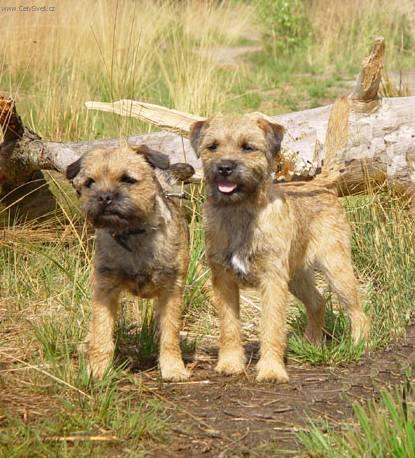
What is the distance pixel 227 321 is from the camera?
572 centimetres

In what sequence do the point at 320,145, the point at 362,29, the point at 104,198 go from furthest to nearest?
the point at 362,29 < the point at 320,145 < the point at 104,198

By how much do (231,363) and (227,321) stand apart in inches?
9.9

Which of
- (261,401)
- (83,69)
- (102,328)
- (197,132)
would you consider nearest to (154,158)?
(197,132)

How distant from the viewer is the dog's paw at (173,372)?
5520 mm

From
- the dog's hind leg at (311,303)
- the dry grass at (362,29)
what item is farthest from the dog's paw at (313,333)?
the dry grass at (362,29)

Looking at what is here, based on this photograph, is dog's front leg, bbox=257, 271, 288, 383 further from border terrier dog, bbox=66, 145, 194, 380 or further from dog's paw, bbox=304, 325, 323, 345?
dog's paw, bbox=304, 325, 323, 345

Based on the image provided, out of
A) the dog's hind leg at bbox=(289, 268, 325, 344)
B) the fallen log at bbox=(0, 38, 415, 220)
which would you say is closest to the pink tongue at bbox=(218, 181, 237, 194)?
the dog's hind leg at bbox=(289, 268, 325, 344)

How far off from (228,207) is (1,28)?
5.51m

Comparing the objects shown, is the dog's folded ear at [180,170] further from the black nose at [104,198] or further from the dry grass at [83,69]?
the dry grass at [83,69]

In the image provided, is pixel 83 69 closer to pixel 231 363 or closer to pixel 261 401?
pixel 231 363

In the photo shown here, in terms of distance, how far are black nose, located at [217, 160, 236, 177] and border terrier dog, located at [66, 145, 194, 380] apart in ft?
1.37

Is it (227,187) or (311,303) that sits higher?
(227,187)

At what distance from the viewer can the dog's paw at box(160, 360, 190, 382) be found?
552cm

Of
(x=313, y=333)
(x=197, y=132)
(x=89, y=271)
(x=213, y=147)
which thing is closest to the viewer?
(x=213, y=147)
